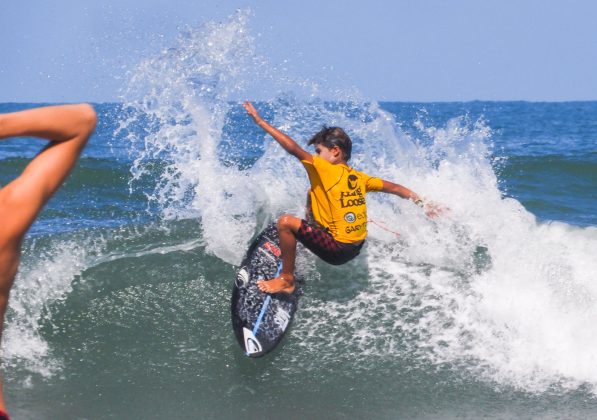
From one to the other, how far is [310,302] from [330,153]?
130 cm

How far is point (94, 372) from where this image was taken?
6.15m

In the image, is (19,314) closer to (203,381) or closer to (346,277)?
(203,381)

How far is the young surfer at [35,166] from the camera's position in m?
1.86

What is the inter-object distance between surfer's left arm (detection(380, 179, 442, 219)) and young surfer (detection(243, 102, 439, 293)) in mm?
320

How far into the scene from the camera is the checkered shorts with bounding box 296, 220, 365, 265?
614cm

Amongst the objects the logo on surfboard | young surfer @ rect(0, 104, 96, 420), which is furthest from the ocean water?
young surfer @ rect(0, 104, 96, 420)

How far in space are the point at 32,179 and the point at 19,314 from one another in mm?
5163

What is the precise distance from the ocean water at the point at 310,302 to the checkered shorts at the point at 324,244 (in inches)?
25.5

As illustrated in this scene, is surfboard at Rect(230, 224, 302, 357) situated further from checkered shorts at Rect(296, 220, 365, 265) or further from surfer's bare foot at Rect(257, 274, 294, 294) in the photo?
checkered shorts at Rect(296, 220, 365, 265)

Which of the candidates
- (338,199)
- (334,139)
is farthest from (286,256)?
(334,139)

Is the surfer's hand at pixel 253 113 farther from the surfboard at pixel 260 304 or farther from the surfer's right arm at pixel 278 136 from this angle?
the surfboard at pixel 260 304

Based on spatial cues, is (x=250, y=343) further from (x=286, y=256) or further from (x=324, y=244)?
(x=324, y=244)

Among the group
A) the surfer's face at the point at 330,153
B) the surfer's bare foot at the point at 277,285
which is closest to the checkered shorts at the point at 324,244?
the surfer's bare foot at the point at 277,285

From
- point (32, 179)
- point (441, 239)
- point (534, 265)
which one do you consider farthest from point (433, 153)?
point (32, 179)
